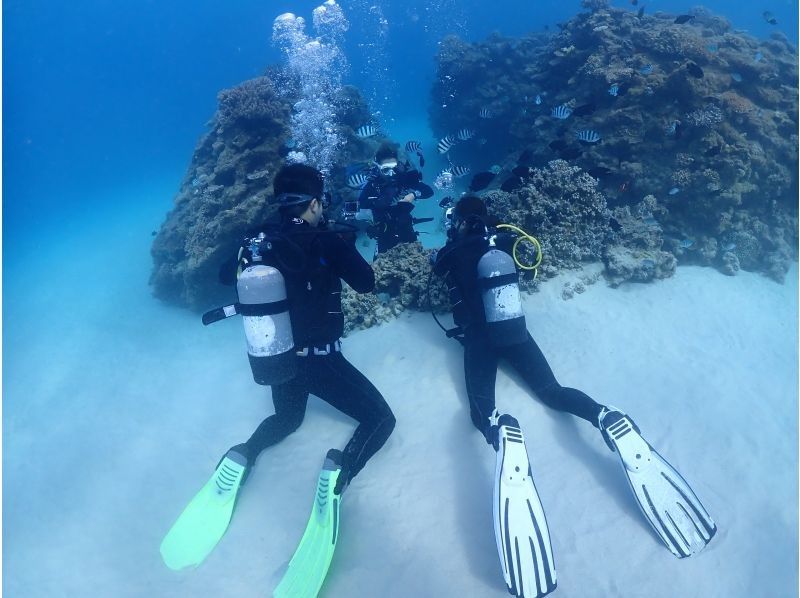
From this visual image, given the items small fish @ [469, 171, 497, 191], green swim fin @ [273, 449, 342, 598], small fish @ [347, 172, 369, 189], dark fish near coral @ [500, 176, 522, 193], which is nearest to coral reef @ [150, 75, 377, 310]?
small fish @ [347, 172, 369, 189]

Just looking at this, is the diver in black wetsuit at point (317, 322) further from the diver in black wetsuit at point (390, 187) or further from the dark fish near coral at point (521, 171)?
the dark fish near coral at point (521, 171)

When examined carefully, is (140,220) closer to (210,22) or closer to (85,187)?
(85,187)

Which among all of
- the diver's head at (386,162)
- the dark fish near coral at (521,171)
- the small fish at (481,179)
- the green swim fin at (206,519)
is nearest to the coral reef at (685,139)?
the dark fish near coral at (521,171)

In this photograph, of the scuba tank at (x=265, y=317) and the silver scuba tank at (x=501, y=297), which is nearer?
the scuba tank at (x=265, y=317)

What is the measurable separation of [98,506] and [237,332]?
5.11 metres

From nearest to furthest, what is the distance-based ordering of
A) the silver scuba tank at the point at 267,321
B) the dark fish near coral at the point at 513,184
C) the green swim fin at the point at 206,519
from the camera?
1. the silver scuba tank at the point at 267,321
2. the green swim fin at the point at 206,519
3. the dark fish near coral at the point at 513,184

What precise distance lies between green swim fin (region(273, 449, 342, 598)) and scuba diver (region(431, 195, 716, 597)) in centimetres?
158

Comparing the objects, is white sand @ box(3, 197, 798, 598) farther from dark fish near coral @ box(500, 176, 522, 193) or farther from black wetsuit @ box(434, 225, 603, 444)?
dark fish near coral @ box(500, 176, 522, 193)

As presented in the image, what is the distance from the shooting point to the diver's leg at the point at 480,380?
185 inches

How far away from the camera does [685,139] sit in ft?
30.6

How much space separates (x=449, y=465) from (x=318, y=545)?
1611mm

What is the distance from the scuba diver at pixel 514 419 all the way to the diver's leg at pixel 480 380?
1 cm

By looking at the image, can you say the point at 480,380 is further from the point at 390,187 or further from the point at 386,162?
the point at 386,162

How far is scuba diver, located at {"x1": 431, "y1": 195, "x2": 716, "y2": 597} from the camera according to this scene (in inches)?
141
